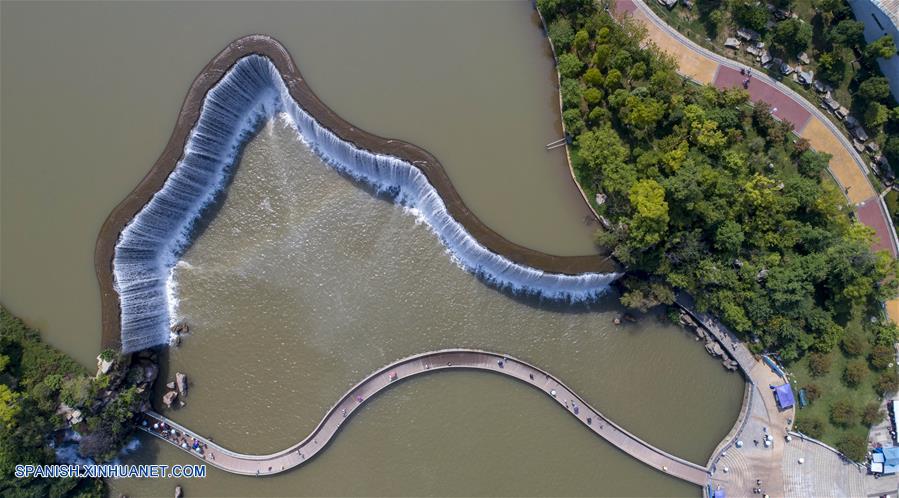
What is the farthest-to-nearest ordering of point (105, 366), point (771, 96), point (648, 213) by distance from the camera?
1. point (771, 96)
2. point (105, 366)
3. point (648, 213)

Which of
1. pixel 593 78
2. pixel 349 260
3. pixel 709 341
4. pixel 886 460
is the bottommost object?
pixel 886 460

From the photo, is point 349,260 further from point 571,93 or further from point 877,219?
point 877,219

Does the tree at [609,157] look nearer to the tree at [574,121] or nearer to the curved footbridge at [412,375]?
the tree at [574,121]

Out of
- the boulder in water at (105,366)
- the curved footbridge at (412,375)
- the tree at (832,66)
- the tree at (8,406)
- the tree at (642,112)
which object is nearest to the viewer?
the tree at (8,406)

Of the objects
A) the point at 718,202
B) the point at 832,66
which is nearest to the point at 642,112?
the point at 718,202

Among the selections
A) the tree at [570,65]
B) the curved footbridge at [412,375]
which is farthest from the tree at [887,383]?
the tree at [570,65]

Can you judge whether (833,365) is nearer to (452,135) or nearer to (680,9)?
(680,9)
